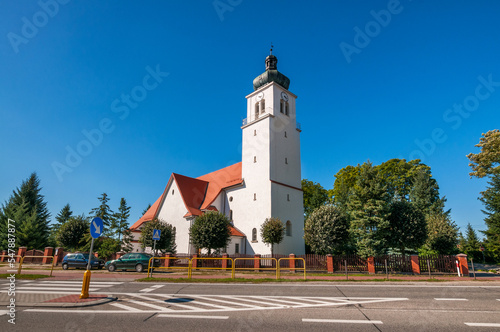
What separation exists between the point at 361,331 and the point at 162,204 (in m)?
37.3

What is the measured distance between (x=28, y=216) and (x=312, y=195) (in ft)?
139

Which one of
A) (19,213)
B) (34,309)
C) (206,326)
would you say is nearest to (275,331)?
(206,326)

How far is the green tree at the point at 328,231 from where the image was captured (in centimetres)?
2578

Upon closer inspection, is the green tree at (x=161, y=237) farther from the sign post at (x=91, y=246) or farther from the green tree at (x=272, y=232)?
the sign post at (x=91, y=246)

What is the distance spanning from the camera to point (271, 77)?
3931 centimetres

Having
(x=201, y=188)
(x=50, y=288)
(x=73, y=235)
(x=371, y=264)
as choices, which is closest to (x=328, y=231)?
(x=371, y=264)

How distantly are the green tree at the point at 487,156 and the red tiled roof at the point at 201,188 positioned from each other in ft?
79.7

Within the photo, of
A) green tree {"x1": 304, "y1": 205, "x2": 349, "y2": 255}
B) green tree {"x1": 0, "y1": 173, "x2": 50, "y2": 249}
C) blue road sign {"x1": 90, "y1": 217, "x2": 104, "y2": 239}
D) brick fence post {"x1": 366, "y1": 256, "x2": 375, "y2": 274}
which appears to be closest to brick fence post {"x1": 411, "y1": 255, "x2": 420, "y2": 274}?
brick fence post {"x1": 366, "y1": 256, "x2": 375, "y2": 274}

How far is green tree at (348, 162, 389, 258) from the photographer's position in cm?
2272

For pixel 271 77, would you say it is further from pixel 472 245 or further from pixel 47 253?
pixel 472 245

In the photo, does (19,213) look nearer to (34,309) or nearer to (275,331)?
(34,309)

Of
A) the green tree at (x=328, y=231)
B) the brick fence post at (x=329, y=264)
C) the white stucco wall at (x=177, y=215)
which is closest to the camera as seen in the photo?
the brick fence post at (x=329, y=264)

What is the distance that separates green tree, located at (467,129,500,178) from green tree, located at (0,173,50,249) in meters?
50.6

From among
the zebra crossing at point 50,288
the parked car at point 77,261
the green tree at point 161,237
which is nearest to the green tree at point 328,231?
the green tree at point 161,237
